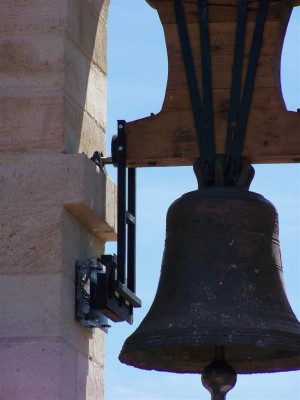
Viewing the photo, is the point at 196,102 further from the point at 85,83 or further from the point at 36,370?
the point at 36,370

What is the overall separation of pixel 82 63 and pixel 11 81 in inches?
Result: 18.2

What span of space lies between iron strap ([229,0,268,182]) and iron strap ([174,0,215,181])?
11cm

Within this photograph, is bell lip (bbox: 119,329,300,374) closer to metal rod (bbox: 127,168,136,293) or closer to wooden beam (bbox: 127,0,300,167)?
metal rod (bbox: 127,168,136,293)

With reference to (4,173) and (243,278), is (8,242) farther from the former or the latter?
(243,278)

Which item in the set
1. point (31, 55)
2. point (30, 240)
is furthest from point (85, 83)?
point (30, 240)

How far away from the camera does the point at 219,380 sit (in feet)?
34.5

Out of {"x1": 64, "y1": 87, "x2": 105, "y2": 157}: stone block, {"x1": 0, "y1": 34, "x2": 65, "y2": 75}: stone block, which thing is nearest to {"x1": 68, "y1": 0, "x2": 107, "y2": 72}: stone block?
{"x1": 0, "y1": 34, "x2": 65, "y2": 75}: stone block

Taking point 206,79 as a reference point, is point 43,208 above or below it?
below

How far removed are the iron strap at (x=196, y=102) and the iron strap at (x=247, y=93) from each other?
4.5 inches

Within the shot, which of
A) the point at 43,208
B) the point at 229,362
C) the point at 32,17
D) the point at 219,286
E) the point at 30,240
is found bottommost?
the point at 229,362

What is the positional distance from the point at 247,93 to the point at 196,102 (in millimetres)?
265

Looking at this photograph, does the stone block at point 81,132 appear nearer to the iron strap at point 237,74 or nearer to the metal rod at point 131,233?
the metal rod at point 131,233

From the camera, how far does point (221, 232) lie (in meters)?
10.5

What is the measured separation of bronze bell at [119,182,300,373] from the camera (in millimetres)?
10227
